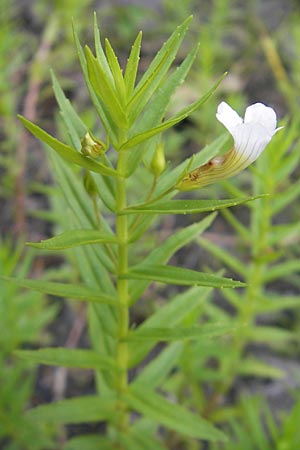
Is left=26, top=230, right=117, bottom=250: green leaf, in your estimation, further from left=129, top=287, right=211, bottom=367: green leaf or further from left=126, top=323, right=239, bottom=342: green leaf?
left=129, top=287, right=211, bottom=367: green leaf

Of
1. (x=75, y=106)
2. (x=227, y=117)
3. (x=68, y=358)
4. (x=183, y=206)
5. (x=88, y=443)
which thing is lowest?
(x=88, y=443)

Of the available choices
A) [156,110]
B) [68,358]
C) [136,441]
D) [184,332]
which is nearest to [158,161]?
[156,110]

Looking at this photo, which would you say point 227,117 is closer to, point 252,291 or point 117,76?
point 117,76

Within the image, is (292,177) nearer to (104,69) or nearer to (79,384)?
(79,384)

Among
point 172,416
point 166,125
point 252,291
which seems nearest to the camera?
point 166,125

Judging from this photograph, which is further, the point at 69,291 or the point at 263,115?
the point at 69,291

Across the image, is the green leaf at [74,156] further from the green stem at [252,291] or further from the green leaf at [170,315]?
the green stem at [252,291]

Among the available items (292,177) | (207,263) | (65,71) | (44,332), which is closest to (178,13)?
(65,71)
